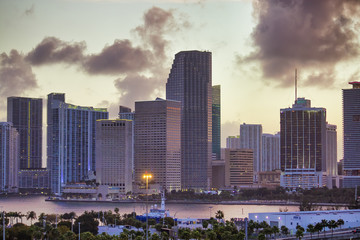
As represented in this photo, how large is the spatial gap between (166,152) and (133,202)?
2765 cm

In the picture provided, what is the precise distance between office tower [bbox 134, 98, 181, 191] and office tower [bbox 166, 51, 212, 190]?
7700mm

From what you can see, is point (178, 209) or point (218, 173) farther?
point (218, 173)

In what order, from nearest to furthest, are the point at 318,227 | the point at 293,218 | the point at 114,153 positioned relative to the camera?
the point at 318,227 → the point at 293,218 → the point at 114,153

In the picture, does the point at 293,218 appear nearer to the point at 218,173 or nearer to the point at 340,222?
the point at 340,222

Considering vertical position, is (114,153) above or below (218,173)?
above

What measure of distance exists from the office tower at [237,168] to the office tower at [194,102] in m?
7.52

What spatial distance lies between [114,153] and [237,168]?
3939cm

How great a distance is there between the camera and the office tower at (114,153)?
172m

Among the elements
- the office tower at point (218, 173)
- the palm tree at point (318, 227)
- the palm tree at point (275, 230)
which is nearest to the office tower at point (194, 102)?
the office tower at point (218, 173)

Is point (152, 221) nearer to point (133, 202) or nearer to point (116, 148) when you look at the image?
point (133, 202)

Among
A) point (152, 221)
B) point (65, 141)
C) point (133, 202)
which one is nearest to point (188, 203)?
point (133, 202)

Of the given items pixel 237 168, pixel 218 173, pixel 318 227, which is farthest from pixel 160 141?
pixel 318 227

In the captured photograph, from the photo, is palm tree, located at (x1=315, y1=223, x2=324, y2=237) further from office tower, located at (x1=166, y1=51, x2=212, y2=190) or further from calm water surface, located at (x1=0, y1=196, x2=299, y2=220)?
office tower, located at (x1=166, y1=51, x2=212, y2=190)

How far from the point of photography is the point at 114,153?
174 m
